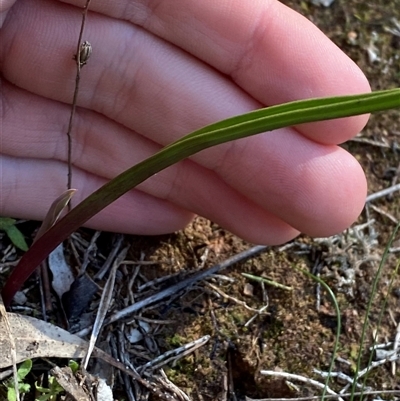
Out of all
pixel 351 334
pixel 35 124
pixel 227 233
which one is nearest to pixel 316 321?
pixel 351 334

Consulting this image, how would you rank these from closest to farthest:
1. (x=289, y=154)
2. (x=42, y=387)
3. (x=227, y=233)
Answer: (x=42, y=387) < (x=289, y=154) < (x=227, y=233)

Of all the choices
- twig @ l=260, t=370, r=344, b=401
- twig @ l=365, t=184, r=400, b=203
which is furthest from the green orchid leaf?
twig @ l=365, t=184, r=400, b=203

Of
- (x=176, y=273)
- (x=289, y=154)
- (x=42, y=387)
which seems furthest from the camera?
(x=176, y=273)

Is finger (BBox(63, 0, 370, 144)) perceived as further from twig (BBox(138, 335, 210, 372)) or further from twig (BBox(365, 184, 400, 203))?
twig (BBox(138, 335, 210, 372))

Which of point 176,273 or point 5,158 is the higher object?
point 5,158

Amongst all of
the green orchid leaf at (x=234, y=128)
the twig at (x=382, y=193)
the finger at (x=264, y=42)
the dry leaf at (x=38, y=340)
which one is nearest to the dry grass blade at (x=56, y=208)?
the green orchid leaf at (x=234, y=128)

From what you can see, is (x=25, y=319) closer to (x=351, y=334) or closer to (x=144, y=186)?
(x=144, y=186)

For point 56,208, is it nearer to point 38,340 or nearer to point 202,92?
point 38,340
